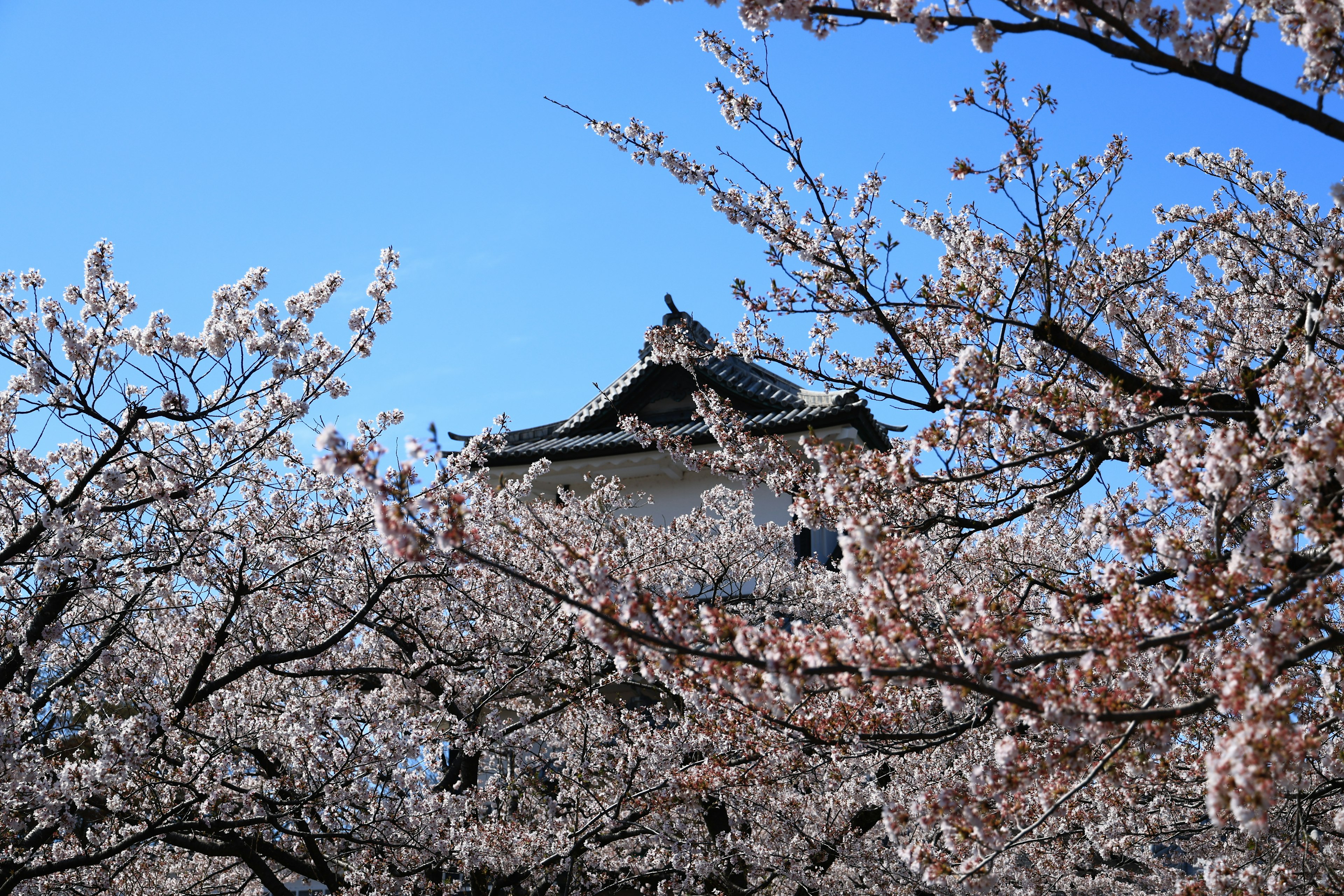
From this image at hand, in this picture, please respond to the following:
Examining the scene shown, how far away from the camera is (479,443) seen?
32.9 feet

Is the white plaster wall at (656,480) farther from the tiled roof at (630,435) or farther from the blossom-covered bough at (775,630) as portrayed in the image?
the blossom-covered bough at (775,630)

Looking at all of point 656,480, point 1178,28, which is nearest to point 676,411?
point 656,480

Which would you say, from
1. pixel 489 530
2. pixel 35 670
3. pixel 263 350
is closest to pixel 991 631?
pixel 263 350

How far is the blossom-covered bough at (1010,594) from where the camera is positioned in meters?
3.14

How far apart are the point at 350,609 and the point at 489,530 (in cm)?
301

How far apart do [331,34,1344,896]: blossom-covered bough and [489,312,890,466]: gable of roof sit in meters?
4.30

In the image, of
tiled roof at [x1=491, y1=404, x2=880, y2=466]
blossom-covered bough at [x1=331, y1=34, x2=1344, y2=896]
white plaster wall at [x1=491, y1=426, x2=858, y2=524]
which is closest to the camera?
blossom-covered bough at [x1=331, y1=34, x2=1344, y2=896]

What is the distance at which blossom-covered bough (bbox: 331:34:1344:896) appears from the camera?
10.3ft

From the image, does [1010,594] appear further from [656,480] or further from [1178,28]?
[656,480]

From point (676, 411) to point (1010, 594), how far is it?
12190 millimetres

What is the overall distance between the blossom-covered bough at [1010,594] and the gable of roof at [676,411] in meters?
4.30

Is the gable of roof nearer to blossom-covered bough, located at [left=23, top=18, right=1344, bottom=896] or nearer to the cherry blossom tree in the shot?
→ blossom-covered bough, located at [left=23, top=18, right=1344, bottom=896]

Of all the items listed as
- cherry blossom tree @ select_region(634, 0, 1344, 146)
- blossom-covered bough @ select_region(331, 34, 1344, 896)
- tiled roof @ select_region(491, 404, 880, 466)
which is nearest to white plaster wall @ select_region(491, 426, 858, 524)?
tiled roof @ select_region(491, 404, 880, 466)

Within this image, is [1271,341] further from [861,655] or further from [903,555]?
[861,655]
